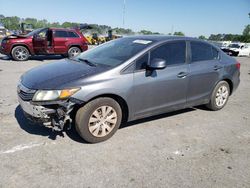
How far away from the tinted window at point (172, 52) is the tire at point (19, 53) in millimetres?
9811

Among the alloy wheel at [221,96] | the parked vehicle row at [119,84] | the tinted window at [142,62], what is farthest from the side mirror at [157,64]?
the alloy wheel at [221,96]

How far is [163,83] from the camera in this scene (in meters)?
4.30

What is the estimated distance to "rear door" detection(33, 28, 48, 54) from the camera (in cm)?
1253

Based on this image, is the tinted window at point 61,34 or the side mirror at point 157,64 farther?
the tinted window at point 61,34

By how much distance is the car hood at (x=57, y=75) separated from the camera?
3576 mm

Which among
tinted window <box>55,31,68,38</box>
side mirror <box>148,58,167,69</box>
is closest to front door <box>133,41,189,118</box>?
side mirror <box>148,58,167,69</box>

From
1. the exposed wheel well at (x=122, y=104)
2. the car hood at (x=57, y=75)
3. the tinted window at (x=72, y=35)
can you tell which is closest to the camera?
the car hood at (x=57, y=75)

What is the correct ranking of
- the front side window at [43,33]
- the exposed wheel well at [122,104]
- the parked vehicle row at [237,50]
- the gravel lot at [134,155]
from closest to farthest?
the gravel lot at [134,155], the exposed wheel well at [122,104], the front side window at [43,33], the parked vehicle row at [237,50]

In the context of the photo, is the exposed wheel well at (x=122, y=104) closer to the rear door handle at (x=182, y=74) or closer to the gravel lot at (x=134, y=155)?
the gravel lot at (x=134, y=155)

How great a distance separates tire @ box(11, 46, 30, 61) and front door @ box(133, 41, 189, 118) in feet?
32.2

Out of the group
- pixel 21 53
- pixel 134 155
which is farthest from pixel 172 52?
pixel 21 53

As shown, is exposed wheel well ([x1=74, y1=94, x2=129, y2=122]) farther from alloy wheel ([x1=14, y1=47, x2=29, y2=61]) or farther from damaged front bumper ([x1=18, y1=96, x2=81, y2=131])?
alloy wheel ([x1=14, y1=47, x2=29, y2=61])

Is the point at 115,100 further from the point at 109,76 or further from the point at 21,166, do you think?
the point at 21,166

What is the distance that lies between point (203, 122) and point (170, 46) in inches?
63.6
